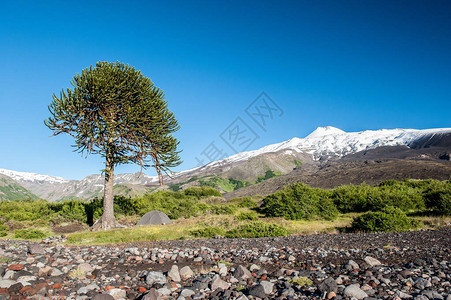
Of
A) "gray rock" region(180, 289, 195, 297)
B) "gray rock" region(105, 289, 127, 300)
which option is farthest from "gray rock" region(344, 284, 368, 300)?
"gray rock" region(105, 289, 127, 300)

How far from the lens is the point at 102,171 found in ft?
58.6

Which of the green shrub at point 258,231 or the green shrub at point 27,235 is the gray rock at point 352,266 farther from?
the green shrub at point 27,235

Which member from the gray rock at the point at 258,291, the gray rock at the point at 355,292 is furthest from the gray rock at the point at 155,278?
the gray rock at the point at 355,292

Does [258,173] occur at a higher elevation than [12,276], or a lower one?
higher

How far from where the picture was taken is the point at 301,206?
2181cm

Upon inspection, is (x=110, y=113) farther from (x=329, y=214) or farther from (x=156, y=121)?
(x=329, y=214)

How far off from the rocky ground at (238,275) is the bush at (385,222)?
489cm

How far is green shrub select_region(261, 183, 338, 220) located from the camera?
839 inches

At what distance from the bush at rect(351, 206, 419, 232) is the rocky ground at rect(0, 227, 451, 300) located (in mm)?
4888

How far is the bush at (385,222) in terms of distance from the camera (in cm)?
1216

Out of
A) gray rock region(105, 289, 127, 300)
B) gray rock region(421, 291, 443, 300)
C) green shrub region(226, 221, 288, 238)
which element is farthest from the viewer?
green shrub region(226, 221, 288, 238)

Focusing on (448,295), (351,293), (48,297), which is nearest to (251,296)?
(351,293)

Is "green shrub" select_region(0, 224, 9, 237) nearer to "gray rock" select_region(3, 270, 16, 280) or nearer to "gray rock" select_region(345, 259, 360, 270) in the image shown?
"gray rock" select_region(3, 270, 16, 280)

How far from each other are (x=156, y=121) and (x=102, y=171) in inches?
198
